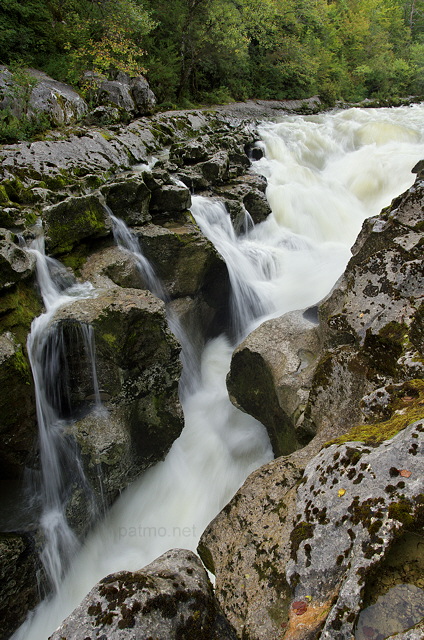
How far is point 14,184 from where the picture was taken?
845 cm

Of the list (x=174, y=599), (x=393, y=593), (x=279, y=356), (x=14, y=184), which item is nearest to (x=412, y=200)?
(x=279, y=356)

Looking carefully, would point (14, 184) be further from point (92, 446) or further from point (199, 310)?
point (92, 446)

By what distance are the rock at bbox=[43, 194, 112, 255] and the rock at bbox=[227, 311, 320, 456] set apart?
3673mm

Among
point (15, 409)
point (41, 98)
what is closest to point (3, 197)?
point (15, 409)

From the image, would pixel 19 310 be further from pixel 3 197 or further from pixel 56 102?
pixel 56 102

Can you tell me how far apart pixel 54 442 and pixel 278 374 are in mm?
3306

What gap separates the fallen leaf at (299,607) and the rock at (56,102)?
13.8 meters

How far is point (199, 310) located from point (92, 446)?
4229mm

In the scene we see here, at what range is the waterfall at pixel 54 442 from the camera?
195 inches

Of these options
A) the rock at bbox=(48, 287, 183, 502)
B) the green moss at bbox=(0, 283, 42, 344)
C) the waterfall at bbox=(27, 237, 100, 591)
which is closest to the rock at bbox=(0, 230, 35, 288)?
the green moss at bbox=(0, 283, 42, 344)

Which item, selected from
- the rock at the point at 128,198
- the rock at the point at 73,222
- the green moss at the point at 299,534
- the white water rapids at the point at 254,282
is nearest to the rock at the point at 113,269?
the rock at the point at 73,222

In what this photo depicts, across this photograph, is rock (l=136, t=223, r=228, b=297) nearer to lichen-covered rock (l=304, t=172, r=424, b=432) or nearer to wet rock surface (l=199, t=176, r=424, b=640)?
lichen-covered rock (l=304, t=172, r=424, b=432)

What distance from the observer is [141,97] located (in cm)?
1686

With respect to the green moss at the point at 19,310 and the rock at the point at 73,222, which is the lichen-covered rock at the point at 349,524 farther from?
the rock at the point at 73,222
